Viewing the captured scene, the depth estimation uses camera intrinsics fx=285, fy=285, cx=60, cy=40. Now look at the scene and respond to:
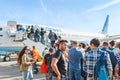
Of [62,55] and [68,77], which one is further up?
[62,55]

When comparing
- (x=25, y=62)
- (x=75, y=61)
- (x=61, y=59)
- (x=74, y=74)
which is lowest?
(x=74, y=74)

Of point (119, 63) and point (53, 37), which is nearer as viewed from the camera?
point (119, 63)

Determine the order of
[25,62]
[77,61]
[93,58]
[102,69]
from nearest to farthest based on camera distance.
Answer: [102,69], [93,58], [77,61], [25,62]

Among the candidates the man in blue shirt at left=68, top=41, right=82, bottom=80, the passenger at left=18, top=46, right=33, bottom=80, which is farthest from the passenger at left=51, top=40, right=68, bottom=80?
the passenger at left=18, top=46, right=33, bottom=80

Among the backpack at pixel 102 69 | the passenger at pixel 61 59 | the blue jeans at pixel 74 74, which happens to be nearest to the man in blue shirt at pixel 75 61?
the blue jeans at pixel 74 74

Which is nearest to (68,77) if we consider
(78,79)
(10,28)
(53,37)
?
(78,79)

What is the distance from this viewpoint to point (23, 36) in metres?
21.9

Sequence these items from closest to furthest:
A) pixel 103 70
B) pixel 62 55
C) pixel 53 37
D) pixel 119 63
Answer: pixel 103 70, pixel 62 55, pixel 119 63, pixel 53 37

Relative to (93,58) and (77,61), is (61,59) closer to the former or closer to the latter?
(93,58)

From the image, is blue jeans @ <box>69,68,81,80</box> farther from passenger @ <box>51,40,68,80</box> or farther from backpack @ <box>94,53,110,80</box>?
backpack @ <box>94,53,110,80</box>

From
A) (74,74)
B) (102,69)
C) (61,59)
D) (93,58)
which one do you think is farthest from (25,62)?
(102,69)

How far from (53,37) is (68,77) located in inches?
484

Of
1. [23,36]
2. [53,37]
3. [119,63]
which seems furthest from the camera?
[23,36]

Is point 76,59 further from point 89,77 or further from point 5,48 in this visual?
point 5,48
